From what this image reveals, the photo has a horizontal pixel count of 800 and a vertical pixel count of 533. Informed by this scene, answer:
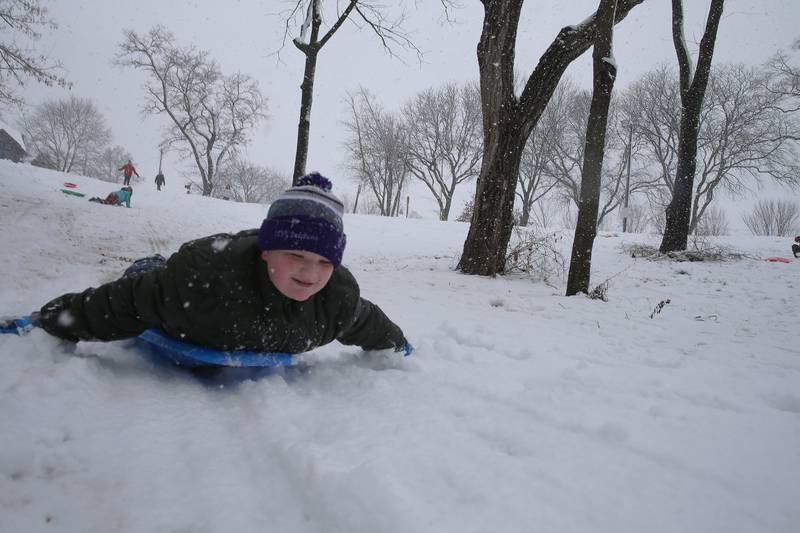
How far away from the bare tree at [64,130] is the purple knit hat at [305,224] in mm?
49520

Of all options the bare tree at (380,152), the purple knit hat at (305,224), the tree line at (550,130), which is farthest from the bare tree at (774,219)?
the purple knit hat at (305,224)

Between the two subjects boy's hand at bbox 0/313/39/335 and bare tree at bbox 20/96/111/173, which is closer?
boy's hand at bbox 0/313/39/335

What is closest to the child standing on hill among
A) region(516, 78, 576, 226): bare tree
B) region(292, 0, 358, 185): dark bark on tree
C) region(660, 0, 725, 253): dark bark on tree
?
region(292, 0, 358, 185): dark bark on tree

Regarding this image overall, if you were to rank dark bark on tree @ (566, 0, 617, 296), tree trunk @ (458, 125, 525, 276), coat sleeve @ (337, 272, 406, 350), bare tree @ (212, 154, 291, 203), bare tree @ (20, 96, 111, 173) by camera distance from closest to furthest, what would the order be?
coat sleeve @ (337, 272, 406, 350)
dark bark on tree @ (566, 0, 617, 296)
tree trunk @ (458, 125, 525, 276)
bare tree @ (20, 96, 111, 173)
bare tree @ (212, 154, 291, 203)

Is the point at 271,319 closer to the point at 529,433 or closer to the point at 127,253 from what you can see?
the point at 529,433

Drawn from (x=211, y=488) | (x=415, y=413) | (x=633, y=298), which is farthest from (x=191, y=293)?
(x=633, y=298)

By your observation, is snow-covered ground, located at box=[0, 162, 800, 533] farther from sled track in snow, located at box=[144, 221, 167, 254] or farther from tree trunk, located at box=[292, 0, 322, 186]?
tree trunk, located at box=[292, 0, 322, 186]

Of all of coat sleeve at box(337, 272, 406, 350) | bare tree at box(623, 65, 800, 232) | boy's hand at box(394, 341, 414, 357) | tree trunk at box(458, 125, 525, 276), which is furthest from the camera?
bare tree at box(623, 65, 800, 232)

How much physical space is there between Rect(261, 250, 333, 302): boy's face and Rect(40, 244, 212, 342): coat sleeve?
30 centimetres

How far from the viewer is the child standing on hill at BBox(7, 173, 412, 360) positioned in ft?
5.00

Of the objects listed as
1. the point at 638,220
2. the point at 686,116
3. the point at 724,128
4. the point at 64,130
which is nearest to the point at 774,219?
the point at 638,220

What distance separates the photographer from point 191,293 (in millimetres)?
1550

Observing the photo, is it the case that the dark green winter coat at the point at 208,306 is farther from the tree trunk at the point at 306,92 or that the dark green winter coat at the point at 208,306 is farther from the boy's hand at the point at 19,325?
the tree trunk at the point at 306,92

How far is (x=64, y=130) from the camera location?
38969 mm
